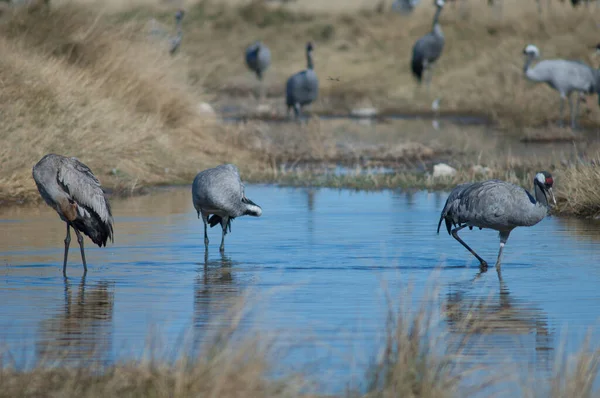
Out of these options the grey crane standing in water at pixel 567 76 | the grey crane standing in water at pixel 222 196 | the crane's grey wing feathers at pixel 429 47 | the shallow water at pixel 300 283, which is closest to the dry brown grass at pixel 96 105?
the shallow water at pixel 300 283

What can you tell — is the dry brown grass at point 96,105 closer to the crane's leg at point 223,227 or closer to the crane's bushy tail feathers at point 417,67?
the crane's leg at point 223,227

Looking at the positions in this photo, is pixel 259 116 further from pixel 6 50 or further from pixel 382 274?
pixel 382 274

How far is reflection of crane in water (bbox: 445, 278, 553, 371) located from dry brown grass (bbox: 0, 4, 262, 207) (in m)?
7.82

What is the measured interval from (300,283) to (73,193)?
2.58 meters

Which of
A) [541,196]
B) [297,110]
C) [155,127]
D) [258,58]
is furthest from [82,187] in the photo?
[258,58]

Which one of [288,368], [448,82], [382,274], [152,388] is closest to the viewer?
[152,388]

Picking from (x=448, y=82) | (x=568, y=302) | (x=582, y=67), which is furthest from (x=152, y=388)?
(x=448, y=82)

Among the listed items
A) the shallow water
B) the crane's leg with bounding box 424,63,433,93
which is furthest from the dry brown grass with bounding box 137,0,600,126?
the shallow water

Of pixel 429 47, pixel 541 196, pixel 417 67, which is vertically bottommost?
pixel 541 196

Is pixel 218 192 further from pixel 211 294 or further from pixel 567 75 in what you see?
pixel 567 75

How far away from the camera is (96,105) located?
1772 centimetres

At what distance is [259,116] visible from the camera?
3094 cm

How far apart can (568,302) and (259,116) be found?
22106mm

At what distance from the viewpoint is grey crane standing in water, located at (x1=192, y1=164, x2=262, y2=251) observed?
12.1 m
